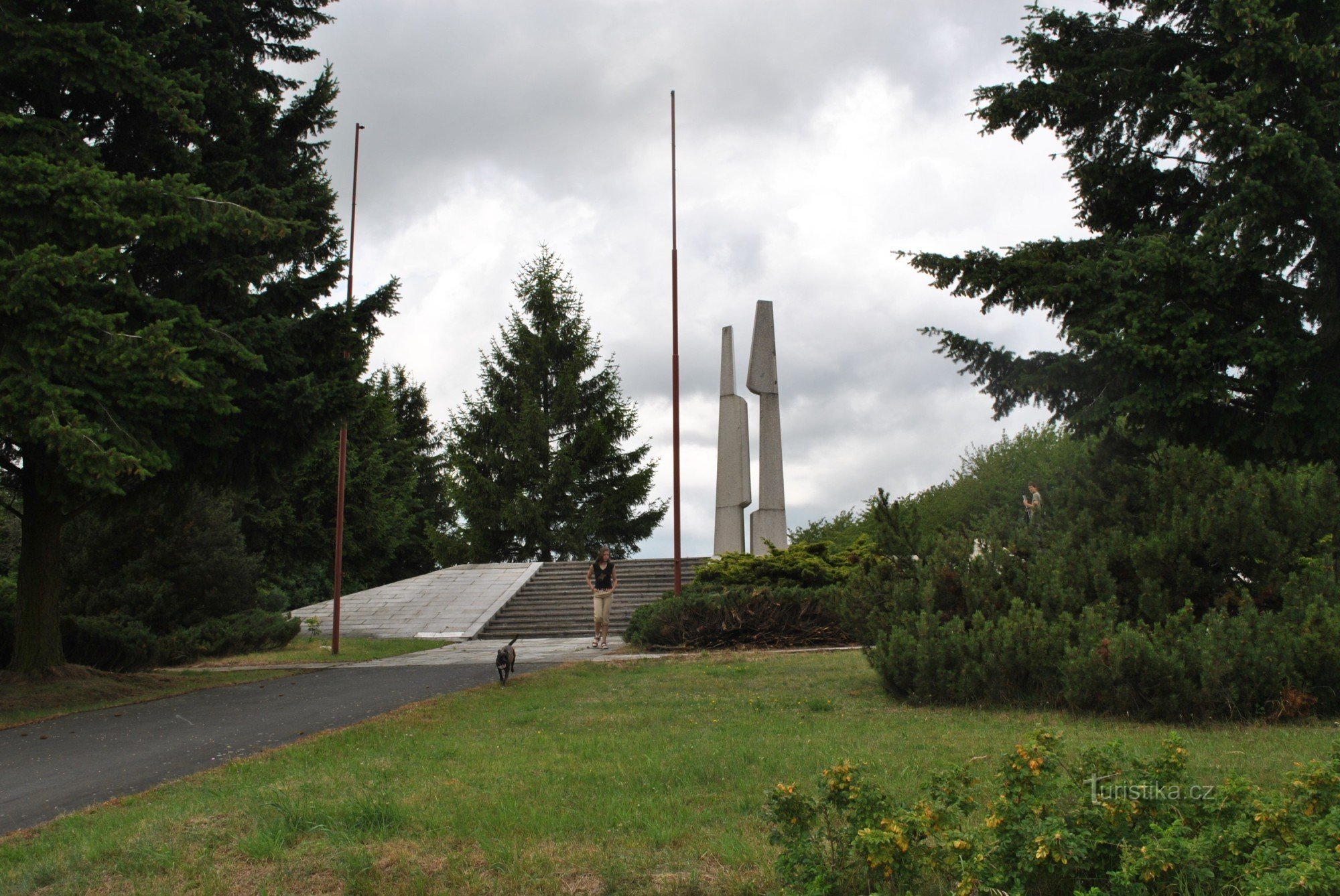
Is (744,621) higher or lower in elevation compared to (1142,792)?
higher

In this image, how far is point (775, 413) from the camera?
30016 mm

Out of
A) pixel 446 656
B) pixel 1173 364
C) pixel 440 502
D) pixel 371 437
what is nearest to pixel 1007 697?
pixel 1173 364

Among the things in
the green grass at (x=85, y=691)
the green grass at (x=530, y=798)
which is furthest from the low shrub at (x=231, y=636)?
the green grass at (x=530, y=798)

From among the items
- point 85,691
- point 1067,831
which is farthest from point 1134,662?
point 85,691

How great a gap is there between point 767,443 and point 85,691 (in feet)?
67.6

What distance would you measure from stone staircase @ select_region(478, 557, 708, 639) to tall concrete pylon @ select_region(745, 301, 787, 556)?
2075 millimetres

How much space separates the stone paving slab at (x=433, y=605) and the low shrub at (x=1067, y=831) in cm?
1966

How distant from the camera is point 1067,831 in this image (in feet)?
12.4

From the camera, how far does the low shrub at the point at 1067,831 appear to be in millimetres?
3594

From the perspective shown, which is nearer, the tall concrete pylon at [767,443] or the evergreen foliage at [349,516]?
the tall concrete pylon at [767,443]

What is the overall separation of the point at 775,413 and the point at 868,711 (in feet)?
70.9

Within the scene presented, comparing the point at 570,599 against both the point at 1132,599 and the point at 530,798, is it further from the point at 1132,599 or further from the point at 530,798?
the point at 530,798

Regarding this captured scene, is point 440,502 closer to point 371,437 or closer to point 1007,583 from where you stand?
point 371,437

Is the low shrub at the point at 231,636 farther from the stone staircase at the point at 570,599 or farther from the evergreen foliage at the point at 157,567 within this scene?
the stone staircase at the point at 570,599
